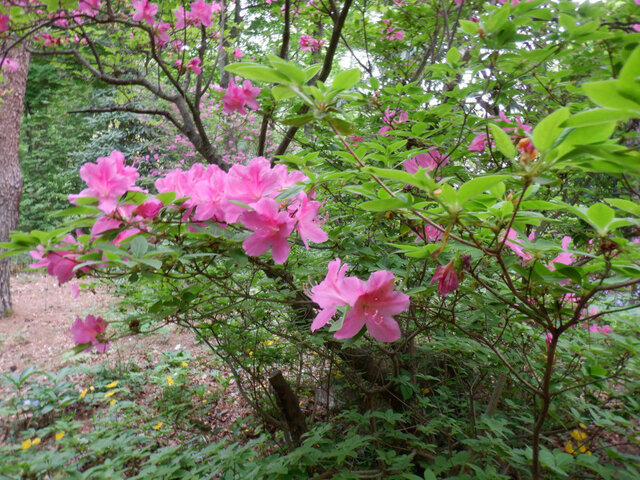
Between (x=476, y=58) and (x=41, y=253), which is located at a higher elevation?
(x=476, y=58)

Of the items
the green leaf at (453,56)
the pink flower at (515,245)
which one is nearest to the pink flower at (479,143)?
the green leaf at (453,56)

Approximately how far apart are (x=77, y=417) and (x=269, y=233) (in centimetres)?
302

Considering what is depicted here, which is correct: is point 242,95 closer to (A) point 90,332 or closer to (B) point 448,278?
(A) point 90,332

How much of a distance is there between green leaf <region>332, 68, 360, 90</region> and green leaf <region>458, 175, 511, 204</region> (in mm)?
220

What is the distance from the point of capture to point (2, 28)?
2.21m

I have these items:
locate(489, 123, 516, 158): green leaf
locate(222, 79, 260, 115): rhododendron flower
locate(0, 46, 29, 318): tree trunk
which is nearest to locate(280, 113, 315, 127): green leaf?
locate(489, 123, 516, 158): green leaf

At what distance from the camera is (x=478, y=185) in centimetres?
49

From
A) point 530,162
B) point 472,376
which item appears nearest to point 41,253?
point 530,162

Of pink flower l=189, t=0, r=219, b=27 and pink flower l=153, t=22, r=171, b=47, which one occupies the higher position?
pink flower l=189, t=0, r=219, b=27

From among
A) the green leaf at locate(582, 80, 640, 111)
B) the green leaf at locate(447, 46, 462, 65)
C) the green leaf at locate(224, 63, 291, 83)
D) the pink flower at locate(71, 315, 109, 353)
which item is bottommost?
the pink flower at locate(71, 315, 109, 353)

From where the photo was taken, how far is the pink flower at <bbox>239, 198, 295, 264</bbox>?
0.70 metres

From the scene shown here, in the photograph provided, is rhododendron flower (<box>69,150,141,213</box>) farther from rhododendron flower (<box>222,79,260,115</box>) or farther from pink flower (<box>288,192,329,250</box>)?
rhododendron flower (<box>222,79,260,115</box>)

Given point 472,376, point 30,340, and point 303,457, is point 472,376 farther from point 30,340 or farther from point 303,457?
point 30,340

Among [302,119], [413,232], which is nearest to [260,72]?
[302,119]
